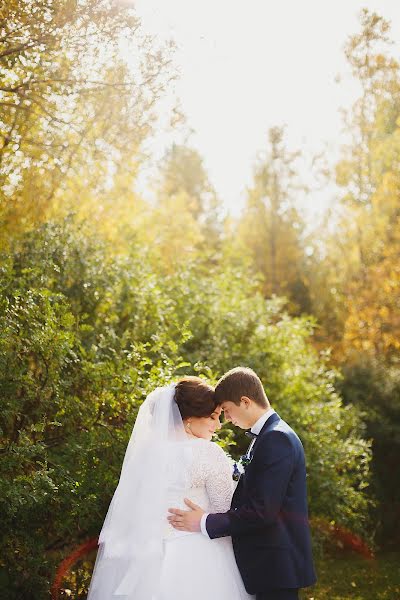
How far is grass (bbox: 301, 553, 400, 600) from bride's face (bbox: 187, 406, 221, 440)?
4874 mm

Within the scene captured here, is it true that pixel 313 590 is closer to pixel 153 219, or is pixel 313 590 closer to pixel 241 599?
pixel 241 599

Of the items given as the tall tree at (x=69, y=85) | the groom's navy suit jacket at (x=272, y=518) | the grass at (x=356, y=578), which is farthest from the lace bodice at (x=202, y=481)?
the grass at (x=356, y=578)

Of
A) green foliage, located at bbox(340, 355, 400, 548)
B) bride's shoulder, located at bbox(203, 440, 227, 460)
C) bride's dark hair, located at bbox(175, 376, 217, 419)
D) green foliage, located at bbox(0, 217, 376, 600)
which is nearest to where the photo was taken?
bride's shoulder, located at bbox(203, 440, 227, 460)

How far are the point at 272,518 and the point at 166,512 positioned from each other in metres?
0.66

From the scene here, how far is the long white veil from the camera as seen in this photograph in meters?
4.05

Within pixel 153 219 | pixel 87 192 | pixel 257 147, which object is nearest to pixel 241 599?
pixel 87 192

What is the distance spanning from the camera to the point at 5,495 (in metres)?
5.01

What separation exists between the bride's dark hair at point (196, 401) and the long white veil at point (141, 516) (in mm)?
49

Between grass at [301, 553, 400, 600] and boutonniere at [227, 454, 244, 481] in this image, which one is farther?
grass at [301, 553, 400, 600]

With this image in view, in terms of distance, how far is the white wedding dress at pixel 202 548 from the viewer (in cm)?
400

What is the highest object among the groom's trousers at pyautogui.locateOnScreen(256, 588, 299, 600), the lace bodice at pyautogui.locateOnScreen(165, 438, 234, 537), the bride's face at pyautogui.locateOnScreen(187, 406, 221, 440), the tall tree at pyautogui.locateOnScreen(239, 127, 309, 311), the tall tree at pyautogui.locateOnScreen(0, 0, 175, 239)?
the tall tree at pyautogui.locateOnScreen(239, 127, 309, 311)

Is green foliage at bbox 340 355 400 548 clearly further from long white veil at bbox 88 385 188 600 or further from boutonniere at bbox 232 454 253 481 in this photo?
long white veil at bbox 88 385 188 600

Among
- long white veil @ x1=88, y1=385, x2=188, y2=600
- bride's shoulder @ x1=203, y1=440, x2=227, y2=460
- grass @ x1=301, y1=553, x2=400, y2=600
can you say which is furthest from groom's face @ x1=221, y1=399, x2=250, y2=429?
grass @ x1=301, y1=553, x2=400, y2=600

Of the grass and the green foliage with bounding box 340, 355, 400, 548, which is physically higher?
the green foliage with bounding box 340, 355, 400, 548
